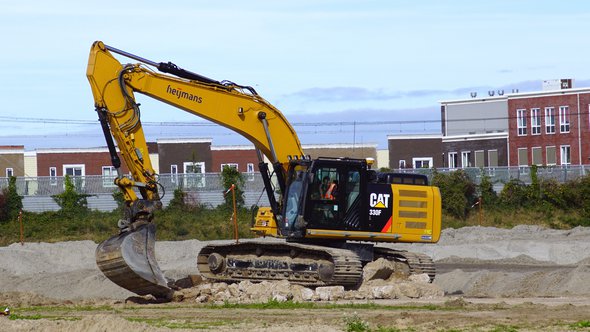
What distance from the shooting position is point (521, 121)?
76.1 meters

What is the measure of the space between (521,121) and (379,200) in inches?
2115

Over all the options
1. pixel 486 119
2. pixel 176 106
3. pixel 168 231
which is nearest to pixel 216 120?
pixel 176 106

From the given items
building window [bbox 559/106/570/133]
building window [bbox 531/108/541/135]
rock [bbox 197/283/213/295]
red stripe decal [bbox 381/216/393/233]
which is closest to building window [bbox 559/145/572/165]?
building window [bbox 559/106/570/133]

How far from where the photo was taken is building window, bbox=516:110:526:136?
249ft

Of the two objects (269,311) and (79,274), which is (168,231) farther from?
(269,311)

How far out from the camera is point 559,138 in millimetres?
73875

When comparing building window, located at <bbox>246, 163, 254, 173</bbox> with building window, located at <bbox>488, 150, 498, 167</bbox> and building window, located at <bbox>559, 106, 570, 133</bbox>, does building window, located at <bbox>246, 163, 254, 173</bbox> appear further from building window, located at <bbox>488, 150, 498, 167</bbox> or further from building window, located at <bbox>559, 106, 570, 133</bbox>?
building window, located at <bbox>559, 106, 570, 133</bbox>

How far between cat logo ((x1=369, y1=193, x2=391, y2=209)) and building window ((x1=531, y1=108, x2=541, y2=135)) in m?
52.4

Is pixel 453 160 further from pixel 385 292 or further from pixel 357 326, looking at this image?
pixel 357 326

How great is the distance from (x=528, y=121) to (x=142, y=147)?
5604cm

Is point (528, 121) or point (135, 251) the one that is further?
point (528, 121)

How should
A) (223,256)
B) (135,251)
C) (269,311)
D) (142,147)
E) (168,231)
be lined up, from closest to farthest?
(269,311)
(135,251)
(142,147)
(223,256)
(168,231)

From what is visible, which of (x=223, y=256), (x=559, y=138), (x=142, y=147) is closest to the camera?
(x=142, y=147)

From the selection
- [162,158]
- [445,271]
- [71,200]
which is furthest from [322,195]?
[162,158]
